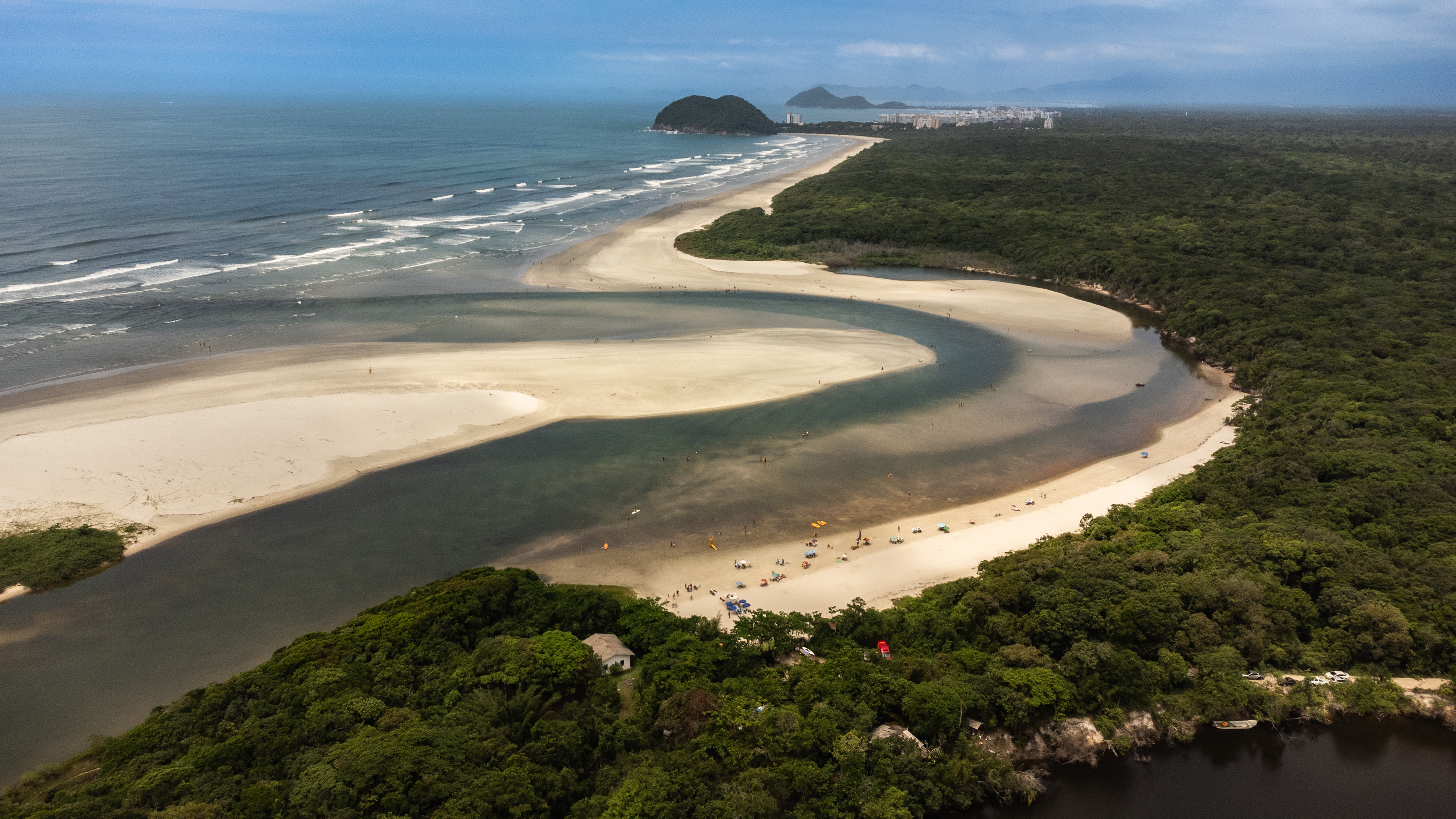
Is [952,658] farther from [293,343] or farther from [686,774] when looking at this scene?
[293,343]

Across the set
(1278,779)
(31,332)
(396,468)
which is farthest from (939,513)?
(31,332)

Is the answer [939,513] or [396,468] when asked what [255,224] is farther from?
[939,513]

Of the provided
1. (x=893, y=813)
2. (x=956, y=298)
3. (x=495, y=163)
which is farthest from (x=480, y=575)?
(x=495, y=163)

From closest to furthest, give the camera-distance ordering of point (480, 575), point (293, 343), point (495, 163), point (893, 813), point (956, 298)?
1. point (893, 813)
2. point (480, 575)
3. point (293, 343)
4. point (956, 298)
5. point (495, 163)

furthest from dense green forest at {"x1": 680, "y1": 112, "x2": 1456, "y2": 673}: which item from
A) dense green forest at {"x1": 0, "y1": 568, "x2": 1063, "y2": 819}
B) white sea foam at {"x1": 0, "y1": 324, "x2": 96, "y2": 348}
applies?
white sea foam at {"x1": 0, "y1": 324, "x2": 96, "y2": 348}

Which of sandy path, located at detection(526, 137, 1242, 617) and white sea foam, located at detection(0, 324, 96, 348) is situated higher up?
white sea foam, located at detection(0, 324, 96, 348)

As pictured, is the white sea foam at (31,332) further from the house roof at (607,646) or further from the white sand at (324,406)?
the house roof at (607,646)

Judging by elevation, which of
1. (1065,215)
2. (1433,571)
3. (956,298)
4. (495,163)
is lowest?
(1433,571)

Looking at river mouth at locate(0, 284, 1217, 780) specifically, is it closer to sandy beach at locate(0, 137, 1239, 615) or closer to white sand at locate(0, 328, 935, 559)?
sandy beach at locate(0, 137, 1239, 615)
